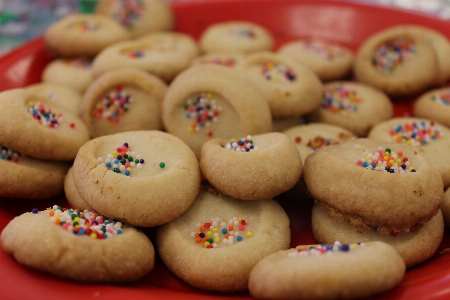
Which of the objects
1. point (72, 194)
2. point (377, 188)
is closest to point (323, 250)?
point (377, 188)

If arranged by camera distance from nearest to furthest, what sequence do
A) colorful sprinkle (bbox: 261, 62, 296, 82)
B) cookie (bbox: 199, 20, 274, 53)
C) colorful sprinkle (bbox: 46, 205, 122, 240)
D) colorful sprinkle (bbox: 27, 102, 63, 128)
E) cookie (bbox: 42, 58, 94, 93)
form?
colorful sprinkle (bbox: 46, 205, 122, 240) → colorful sprinkle (bbox: 27, 102, 63, 128) → colorful sprinkle (bbox: 261, 62, 296, 82) → cookie (bbox: 42, 58, 94, 93) → cookie (bbox: 199, 20, 274, 53)

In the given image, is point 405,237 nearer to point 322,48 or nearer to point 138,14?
point 322,48

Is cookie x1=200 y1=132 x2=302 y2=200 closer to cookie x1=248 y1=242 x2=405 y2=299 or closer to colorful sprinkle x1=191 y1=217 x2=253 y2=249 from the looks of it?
colorful sprinkle x1=191 y1=217 x2=253 y2=249

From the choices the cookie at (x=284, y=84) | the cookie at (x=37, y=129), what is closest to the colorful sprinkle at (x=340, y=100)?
the cookie at (x=284, y=84)

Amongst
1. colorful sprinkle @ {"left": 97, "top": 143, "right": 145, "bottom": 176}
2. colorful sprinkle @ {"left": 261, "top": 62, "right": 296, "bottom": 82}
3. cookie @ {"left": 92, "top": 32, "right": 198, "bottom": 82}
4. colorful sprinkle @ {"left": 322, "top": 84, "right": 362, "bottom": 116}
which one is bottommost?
colorful sprinkle @ {"left": 97, "top": 143, "right": 145, "bottom": 176}

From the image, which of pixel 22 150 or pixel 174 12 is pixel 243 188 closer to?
pixel 22 150

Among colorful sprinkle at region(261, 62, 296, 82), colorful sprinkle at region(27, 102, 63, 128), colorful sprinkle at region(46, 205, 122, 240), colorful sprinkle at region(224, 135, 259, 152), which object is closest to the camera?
colorful sprinkle at region(46, 205, 122, 240)

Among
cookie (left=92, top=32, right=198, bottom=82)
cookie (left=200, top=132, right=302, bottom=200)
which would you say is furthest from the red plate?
cookie (left=92, top=32, right=198, bottom=82)
